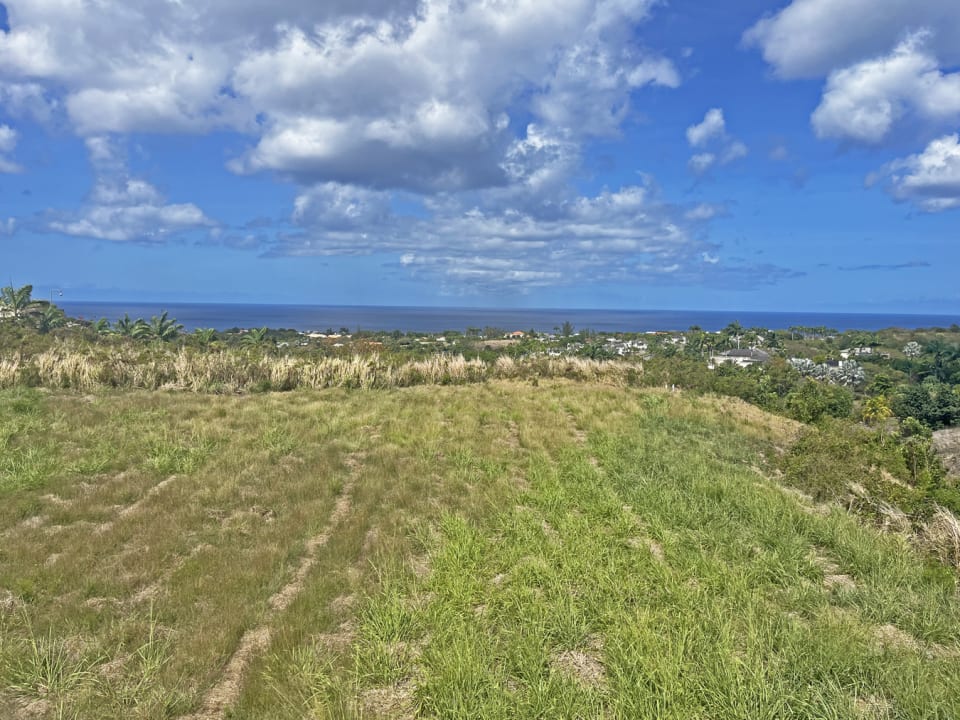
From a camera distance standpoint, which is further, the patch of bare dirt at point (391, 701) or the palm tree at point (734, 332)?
the palm tree at point (734, 332)

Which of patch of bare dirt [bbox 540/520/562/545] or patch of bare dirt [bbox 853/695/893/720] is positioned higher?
patch of bare dirt [bbox 853/695/893/720]

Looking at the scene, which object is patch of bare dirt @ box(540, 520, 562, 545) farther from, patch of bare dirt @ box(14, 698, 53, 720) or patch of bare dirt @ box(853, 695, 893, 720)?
patch of bare dirt @ box(14, 698, 53, 720)

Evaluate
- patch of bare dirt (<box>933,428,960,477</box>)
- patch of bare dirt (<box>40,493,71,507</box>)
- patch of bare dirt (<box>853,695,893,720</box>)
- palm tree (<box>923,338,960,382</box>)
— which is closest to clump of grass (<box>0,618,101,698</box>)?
patch of bare dirt (<box>40,493,71,507</box>)

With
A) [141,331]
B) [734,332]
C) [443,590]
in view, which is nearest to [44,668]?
[443,590]

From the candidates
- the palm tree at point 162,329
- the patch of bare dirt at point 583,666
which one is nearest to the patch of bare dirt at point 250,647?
the patch of bare dirt at point 583,666

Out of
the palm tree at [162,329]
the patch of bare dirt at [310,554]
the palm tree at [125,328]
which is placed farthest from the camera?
the palm tree at [125,328]

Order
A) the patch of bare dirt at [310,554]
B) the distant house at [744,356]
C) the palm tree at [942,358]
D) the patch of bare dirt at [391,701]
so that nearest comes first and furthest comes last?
the patch of bare dirt at [391,701]
the patch of bare dirt at [310,554]
the palm tree at [942,358]
the distant house at [744,356]

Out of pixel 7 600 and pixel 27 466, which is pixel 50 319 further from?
pixel 7 600

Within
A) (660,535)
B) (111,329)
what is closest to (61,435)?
(660,535)

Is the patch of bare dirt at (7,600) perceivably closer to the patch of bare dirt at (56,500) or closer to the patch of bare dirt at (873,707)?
the patch of bare dirt at (56,500)
